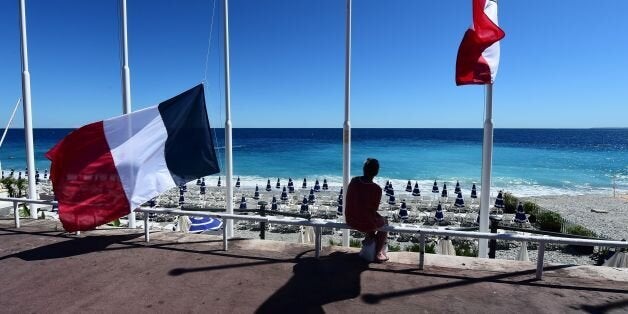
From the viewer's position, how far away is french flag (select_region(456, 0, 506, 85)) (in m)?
4.95

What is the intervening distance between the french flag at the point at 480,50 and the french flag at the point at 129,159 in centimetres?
383

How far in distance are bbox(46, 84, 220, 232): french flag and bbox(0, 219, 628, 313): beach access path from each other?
0.68m

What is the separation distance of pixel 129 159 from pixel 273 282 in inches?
108

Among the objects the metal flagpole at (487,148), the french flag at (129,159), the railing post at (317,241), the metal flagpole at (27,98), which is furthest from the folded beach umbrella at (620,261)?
the metal flagpole at (27,98)

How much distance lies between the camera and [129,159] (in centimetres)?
516

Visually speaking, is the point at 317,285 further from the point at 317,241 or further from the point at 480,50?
the point at 480,50

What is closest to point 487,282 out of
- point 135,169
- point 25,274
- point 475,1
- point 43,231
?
point 475,1

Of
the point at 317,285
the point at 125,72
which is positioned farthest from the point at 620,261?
the point at 125,72

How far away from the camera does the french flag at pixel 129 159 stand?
16.4ft

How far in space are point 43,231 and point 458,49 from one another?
279 inches

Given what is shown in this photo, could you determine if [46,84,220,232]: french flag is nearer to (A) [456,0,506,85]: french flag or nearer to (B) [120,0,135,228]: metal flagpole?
(B) [120,0,135,228]: metal flagpole

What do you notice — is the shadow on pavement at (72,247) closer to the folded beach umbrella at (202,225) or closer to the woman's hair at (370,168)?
the folded beach umbrella at (202,225)

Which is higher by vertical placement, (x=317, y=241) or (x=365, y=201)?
(x=365, y=201)

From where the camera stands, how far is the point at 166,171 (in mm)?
5340
